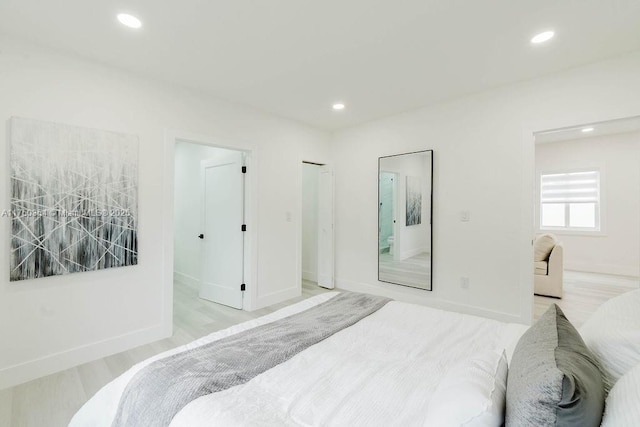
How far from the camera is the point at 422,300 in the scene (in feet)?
12.6

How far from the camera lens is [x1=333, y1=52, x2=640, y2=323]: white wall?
2.72 m

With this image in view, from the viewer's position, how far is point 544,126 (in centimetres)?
294

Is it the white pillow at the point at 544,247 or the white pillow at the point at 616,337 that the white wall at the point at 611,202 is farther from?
the white pillow at the point at 616,337

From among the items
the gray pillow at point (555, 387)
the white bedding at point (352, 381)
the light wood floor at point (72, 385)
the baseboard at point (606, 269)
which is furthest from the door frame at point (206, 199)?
the baseboard at point (606, 269)

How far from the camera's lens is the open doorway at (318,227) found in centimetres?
483

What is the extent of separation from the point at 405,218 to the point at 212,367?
321cm

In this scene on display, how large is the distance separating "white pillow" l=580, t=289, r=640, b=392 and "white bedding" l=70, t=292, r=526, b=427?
0.41m

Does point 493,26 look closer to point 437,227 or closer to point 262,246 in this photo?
point 437,227

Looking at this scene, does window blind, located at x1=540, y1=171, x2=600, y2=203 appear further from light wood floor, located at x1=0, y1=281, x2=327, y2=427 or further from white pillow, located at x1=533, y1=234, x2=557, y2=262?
light wood floor, located at x1=0, y1=281, x2=327, y2=427

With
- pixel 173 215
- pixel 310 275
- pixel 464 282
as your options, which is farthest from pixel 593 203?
pixel 173 215

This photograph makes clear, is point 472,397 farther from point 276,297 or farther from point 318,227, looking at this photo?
point 318,227

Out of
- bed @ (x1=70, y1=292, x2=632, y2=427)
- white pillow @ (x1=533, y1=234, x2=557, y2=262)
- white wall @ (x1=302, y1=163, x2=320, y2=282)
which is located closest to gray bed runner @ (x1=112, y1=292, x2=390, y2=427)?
bed @ (x1=70, y1=292, x2=632, y2=427)

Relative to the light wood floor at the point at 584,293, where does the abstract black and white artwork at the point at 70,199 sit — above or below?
above

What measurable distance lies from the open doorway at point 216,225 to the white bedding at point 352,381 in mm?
2121
